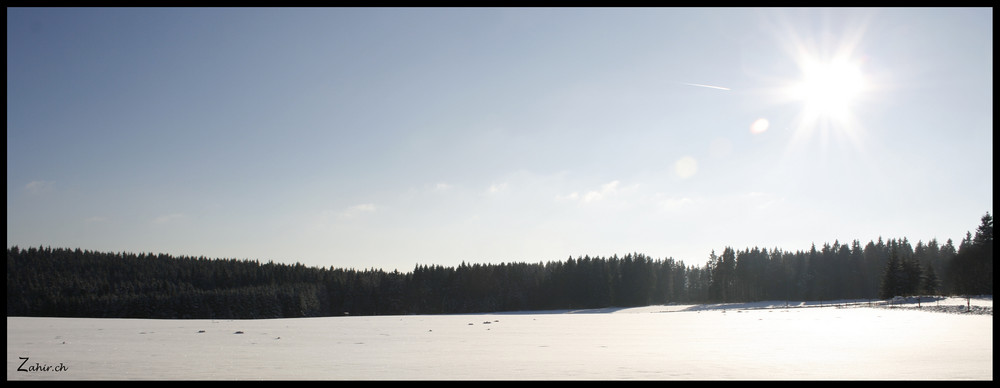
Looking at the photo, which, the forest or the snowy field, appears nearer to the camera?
the snowy field

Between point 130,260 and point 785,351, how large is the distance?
139m

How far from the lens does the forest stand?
102 metres

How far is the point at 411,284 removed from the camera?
12112 centimetres

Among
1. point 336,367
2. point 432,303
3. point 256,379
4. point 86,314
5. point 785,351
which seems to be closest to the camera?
point 256,379

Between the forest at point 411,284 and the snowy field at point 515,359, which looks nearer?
the snowy field at point 515,359

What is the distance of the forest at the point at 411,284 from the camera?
102125mm

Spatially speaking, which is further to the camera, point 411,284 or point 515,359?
point 411,284

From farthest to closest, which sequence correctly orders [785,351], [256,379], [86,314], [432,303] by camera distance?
[432,303] → [86,314] → [785,351] → [256,379]

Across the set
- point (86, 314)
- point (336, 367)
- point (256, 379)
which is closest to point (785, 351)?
point (336, 367)

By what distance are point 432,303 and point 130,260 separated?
224ft

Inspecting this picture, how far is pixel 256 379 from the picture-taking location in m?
13.0

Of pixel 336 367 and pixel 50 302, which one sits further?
pixel 50 302

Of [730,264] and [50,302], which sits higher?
[730,264]
